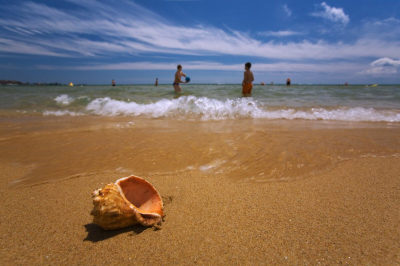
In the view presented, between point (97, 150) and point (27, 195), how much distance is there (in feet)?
3.66

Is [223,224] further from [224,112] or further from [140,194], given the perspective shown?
[224,112]

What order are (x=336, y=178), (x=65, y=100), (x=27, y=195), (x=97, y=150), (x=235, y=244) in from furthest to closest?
(x=65, y=100) → (x=97, y=150) → (x=336, y=178) → (x=27, y=195) → (x=235, y=244)

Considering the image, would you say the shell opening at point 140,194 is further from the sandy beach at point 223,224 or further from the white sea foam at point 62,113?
the white sea foam at point 62,113

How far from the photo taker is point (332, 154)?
277 cm

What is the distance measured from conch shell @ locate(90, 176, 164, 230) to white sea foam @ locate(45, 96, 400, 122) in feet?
13.6

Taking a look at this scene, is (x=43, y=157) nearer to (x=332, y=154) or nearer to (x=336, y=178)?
(x=336, y=178)

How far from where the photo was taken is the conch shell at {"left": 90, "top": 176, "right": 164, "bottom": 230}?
1.34 meters

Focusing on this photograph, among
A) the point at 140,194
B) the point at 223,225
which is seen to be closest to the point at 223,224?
the point at 223,225

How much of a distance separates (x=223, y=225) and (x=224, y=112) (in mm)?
5085

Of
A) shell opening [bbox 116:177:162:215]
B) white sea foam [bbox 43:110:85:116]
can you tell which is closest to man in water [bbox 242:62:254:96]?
white sea foam [bbox 43:110:85:116]

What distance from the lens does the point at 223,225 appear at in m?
1.51

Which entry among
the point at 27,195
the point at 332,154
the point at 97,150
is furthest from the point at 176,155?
the point at 332,154

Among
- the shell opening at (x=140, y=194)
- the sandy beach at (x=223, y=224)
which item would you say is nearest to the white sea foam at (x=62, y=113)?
the sandy beach at (x=223, y=224)

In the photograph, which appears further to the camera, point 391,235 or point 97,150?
point 97,150
